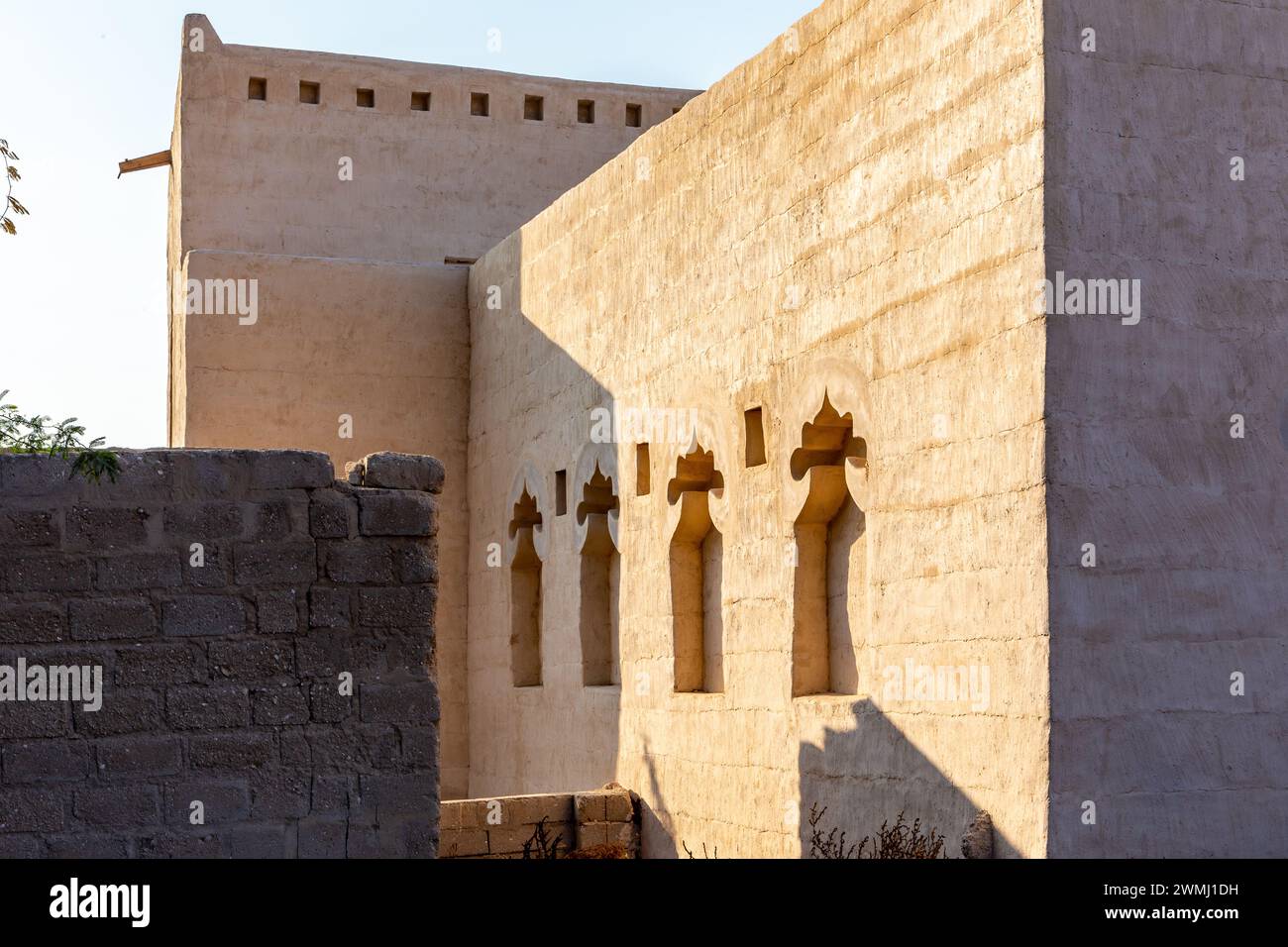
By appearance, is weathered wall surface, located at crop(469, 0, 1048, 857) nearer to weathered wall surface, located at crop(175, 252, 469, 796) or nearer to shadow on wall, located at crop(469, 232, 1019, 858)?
shadow on wall, located at crop(469, 232, 1019, 858)

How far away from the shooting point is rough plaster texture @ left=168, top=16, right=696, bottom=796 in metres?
14.7

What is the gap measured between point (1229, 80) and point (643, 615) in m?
5.25

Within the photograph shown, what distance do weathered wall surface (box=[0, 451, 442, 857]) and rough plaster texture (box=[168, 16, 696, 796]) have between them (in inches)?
334

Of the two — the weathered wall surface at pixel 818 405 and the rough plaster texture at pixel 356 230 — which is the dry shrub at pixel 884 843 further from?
the rough plaster texture at pixel 356 230

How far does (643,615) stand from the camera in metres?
11.1

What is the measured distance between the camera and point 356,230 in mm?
→ 16719

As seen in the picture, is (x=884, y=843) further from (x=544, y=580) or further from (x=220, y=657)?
(x=544, y=580)

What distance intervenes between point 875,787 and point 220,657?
3.45 meters

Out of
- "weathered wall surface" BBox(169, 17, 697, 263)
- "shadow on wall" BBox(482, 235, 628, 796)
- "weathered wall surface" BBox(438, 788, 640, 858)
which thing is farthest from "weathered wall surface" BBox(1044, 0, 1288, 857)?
"weathered wall surface" BBox(169, 17, 697, 263)

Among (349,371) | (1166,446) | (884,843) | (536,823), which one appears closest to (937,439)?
(1166,446)

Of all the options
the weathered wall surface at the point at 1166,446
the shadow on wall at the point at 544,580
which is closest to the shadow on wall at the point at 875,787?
the weathered wall surface at the point at 1166,446

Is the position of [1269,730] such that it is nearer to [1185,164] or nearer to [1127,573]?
[1127,573]
